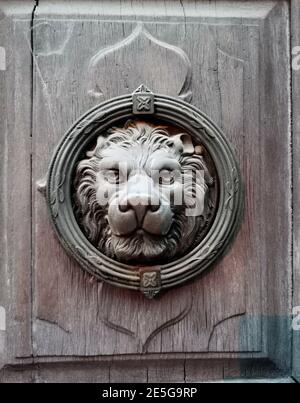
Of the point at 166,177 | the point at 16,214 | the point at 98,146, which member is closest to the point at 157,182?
the point at 166,177

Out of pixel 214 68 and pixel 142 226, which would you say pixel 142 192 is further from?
pixel 214 68

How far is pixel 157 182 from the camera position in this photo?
1153 millimetres

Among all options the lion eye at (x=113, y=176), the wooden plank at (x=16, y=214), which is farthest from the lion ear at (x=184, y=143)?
the wooden plank at (x=16, y=214)

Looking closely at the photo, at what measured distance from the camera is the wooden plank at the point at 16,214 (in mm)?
1204

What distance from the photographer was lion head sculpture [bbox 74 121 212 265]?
1.12 meters

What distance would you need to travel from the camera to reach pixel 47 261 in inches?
47.4

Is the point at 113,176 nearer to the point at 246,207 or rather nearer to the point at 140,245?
the point at 140,245

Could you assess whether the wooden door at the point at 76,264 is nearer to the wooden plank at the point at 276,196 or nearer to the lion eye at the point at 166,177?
the wooden plank at the point at 276,196

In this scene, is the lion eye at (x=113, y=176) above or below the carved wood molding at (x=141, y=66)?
below

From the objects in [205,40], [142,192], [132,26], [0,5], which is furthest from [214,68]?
[0,5]

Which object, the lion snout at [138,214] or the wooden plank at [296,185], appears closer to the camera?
the lion snout at [138,214]

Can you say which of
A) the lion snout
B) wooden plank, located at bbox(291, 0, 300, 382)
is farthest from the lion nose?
wooden plank, located at bbox(291, 0, 300, 382)

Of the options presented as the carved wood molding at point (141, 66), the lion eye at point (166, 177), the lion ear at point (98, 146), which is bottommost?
the lion eye at point (166, 177)

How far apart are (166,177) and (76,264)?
0.21m
